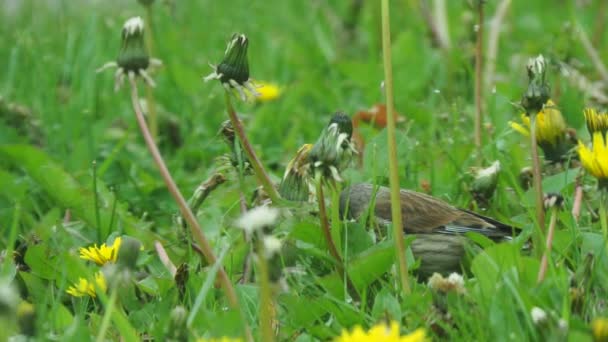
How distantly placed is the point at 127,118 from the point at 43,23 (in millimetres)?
1617

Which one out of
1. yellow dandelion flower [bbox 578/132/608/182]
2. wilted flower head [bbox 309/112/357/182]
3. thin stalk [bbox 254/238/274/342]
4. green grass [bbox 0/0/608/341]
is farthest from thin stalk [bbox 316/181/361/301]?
yellow dandelion flower [bbox 578/132/608/182]

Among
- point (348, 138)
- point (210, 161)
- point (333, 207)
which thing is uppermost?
point (348, 138)

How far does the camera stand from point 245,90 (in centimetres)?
216

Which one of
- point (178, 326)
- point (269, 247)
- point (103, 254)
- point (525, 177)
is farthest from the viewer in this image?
point (525, 177)

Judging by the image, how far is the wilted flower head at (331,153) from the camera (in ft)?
6.28

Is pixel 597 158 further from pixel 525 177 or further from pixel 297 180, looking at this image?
pixel 525 177

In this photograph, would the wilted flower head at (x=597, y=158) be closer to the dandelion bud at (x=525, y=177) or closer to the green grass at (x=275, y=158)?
the green grass at (x=275, y=158)

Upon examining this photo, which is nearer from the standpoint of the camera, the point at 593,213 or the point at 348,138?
the point at 348,138

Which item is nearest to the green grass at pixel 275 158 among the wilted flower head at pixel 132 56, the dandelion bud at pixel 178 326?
the dandelion bud at pixel 178 326

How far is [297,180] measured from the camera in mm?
2158

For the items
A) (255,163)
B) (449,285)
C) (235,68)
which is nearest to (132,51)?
(235,68)

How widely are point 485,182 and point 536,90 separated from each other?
0.66 m

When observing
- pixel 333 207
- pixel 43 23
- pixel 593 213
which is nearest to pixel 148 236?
pixel 333 207

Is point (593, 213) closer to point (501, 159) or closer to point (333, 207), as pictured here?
point (501, 159)
